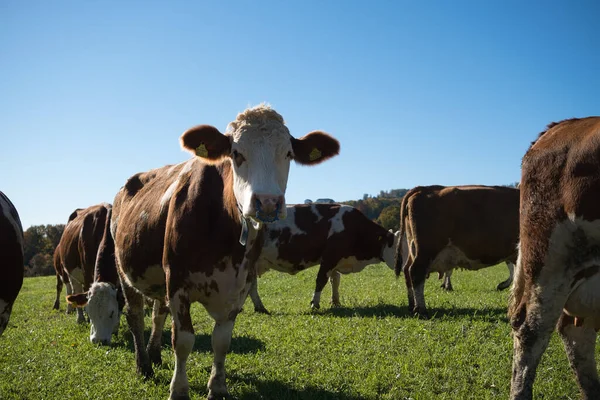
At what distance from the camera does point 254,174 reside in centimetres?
414

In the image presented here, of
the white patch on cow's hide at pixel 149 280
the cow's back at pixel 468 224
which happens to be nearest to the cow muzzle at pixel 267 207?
the white patch on cow's hide at pixel 149 280

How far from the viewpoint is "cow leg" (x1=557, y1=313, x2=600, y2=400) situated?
4086mm

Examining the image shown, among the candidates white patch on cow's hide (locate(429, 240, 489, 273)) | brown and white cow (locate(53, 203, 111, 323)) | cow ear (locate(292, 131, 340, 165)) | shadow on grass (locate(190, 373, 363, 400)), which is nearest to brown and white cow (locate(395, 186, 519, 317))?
white patch on cow's hide (locate(429, 240, 489, 273))

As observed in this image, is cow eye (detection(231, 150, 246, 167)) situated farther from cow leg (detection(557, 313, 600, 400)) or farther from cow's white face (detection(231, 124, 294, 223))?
cow leg (detection(557, 313, 600, 400))

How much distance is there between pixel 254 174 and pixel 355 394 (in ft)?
8.52

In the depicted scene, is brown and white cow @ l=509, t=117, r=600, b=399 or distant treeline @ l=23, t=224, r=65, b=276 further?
distant treeline @ l=23, t=224, r=65, b=276

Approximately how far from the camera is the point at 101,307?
781 centimetres

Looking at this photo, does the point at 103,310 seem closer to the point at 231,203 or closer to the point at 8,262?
the point at 8,262

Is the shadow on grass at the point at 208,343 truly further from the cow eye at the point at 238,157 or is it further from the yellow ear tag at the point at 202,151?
the cow eye at the point at 238,157

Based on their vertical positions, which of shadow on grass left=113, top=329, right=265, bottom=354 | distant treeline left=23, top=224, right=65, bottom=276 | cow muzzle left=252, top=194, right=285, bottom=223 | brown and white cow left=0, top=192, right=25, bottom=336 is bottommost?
distant treeline left=23, top=224, right=65, bottom=276

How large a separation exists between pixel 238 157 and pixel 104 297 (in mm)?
4709

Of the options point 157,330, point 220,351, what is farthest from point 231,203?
point 157,330

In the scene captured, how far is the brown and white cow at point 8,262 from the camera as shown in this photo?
167 inches

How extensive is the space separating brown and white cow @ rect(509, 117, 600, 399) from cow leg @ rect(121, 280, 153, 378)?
14.4 feet
